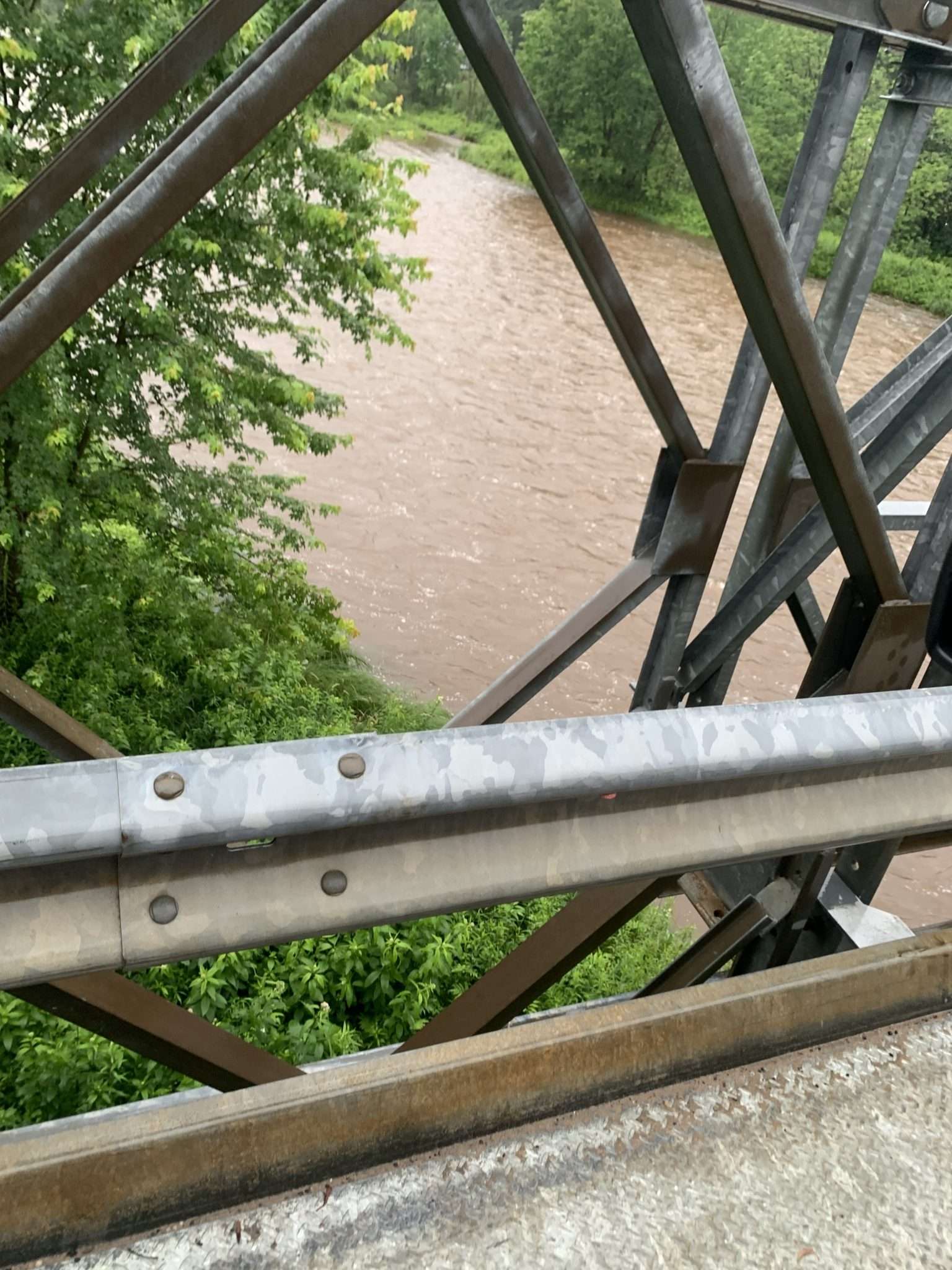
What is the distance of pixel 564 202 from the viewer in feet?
8.87

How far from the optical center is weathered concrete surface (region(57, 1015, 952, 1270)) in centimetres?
112

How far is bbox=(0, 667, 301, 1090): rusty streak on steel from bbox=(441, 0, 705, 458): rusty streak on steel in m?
1.94

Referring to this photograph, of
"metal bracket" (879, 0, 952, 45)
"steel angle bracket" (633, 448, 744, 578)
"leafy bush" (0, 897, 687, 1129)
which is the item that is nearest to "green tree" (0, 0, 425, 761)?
"leafy bush" (0, 897, 687, 1129)

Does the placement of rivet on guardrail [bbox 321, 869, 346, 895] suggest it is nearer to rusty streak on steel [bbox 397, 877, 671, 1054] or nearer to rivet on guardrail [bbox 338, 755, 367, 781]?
rivet on guardrail [bbox 338, 755, 367, 781]

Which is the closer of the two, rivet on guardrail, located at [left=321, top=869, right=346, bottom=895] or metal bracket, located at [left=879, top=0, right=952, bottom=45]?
rivet on guardrail, located at [left=321, top=869, right=346, bottom=895]

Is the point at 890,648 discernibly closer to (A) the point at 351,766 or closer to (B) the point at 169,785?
(A) the point at 351,766

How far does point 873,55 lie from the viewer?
2.67 m

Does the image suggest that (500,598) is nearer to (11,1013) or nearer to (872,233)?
(11,1013)

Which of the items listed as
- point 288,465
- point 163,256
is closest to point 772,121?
point 288,465

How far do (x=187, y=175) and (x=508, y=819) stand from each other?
158 centimetres

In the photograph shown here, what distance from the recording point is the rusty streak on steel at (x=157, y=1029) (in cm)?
179

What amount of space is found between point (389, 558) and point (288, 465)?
2120 mm

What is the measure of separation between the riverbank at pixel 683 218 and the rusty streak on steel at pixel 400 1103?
2378 centimetres

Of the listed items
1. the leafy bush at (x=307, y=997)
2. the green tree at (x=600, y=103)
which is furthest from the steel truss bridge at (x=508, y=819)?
the green tree at (x=600, y=103)
